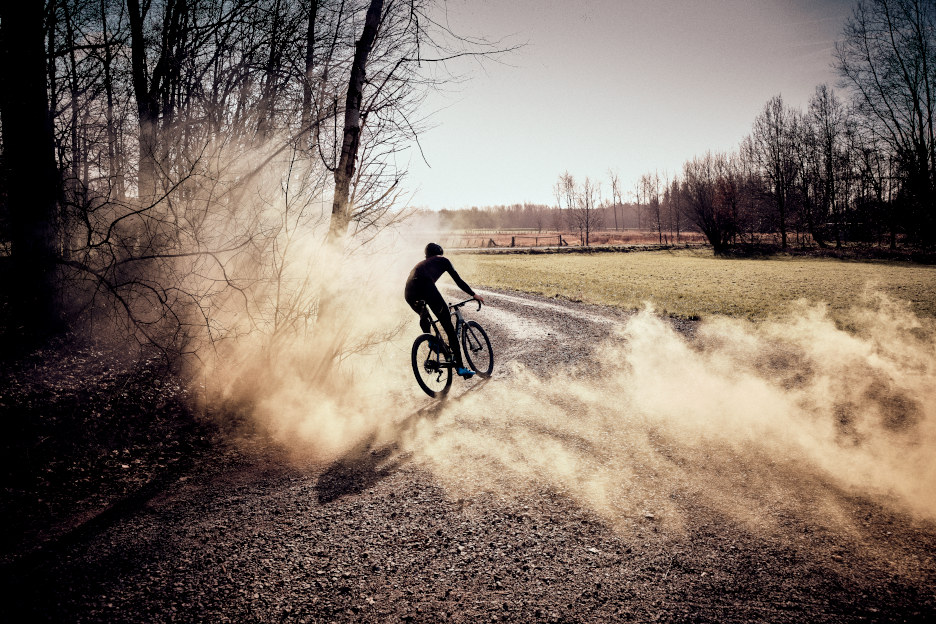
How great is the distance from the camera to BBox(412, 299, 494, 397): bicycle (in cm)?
632

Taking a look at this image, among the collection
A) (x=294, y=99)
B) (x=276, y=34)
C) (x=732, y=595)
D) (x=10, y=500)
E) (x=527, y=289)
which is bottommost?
(x=732, y=595)

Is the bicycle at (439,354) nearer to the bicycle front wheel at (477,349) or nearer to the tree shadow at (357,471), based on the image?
the bicycle front wheel at (477,349)

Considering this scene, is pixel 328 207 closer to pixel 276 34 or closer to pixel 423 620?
pixel 276 34

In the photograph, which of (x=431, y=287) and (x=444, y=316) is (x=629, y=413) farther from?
(x=431, y=287)

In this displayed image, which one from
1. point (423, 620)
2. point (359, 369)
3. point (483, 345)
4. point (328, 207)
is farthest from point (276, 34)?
point (423, 620)

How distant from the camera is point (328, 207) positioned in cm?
671

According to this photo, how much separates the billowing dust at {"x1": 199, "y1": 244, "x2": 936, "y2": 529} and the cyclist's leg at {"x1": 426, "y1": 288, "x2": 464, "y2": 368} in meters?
0.58

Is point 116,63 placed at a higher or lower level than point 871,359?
higher

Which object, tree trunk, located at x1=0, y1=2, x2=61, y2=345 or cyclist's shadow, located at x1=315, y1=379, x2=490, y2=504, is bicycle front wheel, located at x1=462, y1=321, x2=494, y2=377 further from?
tree trunk, located at x1=0, y1=2, x2=61, y2=345

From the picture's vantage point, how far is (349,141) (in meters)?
6.54

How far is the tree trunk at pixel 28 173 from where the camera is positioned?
5230mm

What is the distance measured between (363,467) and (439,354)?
2463 mm

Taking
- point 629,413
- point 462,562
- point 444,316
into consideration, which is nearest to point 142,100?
point 444,316

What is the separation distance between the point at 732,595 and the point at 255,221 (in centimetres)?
643
